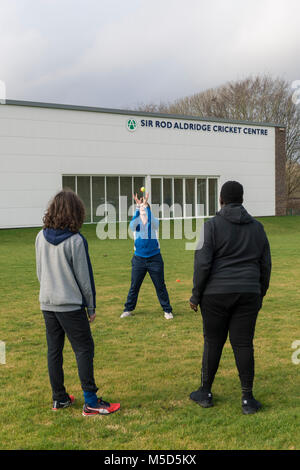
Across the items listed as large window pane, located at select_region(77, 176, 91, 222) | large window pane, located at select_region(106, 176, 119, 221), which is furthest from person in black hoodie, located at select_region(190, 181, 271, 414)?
large window pane, located at select_region(106, 176, 119, 221)

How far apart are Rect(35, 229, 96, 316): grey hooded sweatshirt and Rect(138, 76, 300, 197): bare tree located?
44884 millimetres

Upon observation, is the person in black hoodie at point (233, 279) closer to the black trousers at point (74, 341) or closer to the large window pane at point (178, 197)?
the black trousers at point (74, 341)

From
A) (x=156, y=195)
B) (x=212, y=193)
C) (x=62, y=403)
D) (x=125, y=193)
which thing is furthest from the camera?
(x=212, y=193)

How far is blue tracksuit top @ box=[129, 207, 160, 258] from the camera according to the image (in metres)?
7.78

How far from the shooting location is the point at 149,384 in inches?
201

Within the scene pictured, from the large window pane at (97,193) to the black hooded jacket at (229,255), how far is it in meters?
26.3

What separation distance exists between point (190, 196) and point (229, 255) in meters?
30.1

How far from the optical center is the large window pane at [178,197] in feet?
110

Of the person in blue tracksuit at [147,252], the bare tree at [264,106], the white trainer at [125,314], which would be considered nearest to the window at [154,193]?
the bare tree at [264,106]

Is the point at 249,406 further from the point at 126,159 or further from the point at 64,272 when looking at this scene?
the point at 126,159

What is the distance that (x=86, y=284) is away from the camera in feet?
13.9

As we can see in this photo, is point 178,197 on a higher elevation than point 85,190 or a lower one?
lower

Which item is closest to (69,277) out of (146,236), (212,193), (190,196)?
(146,236)

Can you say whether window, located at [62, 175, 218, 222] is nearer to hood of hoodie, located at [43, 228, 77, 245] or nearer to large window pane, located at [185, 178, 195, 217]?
large window pane, located at [185, 178, 195, 217]
